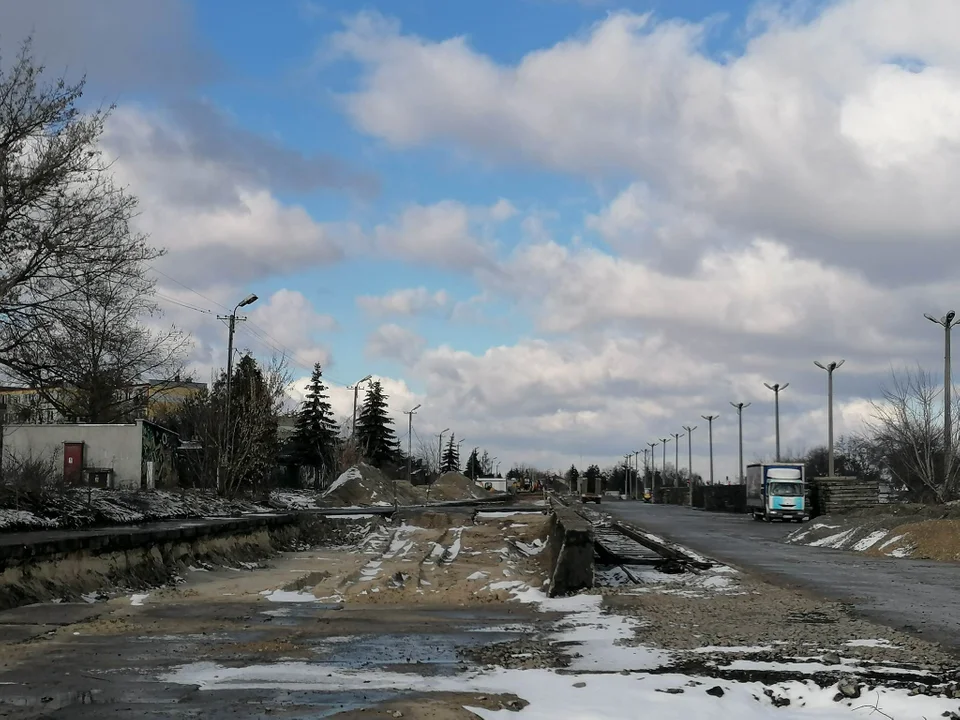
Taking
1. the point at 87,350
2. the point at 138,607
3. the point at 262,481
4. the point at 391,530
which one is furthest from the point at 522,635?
the point at 262,481

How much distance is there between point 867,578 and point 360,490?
43.2 m

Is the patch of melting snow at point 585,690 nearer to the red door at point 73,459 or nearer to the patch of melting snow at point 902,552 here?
the patch of melting snow at point 902,552

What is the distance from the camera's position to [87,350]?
26188 mm

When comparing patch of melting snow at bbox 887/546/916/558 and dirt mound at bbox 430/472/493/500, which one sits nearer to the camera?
patch of melting snow at bbox 887/546/916/558

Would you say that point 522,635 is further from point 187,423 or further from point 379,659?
point 187,423

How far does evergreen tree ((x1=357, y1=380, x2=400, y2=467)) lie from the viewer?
109875 mm

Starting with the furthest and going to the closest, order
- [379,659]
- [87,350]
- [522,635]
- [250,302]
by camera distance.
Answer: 1. [250,302]
2. [87,350]
3. [522,635]
4. [379,659]

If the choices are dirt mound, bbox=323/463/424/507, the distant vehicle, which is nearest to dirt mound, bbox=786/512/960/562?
the distant vehicle

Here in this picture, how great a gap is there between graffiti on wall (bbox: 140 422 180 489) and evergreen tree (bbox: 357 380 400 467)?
190 ft

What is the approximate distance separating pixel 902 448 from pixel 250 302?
36607mm

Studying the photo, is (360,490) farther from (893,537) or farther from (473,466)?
(473,466)

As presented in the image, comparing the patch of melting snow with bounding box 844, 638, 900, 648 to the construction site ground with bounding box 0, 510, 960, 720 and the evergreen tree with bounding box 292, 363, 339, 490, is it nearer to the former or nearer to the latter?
the construction site ground with bounding box 0, 510, 960, 720

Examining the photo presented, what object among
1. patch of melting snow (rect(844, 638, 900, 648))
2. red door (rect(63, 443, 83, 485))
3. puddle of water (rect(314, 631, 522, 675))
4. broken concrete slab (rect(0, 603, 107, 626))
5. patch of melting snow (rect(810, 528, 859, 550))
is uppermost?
red door (rect(63, 443, 83, 485))

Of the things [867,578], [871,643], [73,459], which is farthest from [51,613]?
[73,459]
